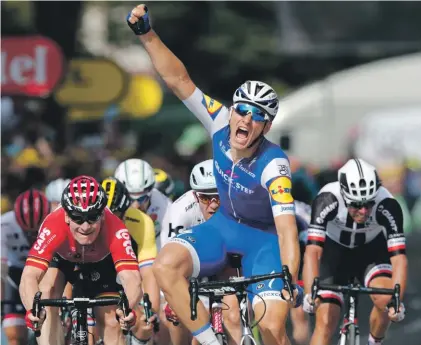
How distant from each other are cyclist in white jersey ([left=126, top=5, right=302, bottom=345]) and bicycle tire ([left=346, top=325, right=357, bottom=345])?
1099 mm

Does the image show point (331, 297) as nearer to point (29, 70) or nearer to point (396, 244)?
point (396, 244)

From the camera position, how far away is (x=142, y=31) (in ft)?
33.0

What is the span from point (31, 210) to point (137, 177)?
119 centimetres

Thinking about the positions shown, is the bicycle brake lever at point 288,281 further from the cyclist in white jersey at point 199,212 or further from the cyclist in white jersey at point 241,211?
the cyclist in white jersey at point 199,212

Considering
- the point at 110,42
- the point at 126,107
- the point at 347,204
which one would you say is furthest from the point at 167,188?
the point at 110,42

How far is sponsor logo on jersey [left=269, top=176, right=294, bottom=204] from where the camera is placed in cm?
927

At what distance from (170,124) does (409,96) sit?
6.25 metres

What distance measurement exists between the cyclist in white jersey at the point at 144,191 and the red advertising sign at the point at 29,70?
290 inches

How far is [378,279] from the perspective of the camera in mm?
11305

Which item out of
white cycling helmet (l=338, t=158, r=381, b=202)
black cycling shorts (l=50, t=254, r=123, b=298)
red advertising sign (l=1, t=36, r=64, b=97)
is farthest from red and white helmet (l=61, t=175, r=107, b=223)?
red advertising sign (l=1, t=36, r=64, b=97)

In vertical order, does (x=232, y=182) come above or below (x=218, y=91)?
below

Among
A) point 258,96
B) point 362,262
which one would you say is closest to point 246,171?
point 258,96

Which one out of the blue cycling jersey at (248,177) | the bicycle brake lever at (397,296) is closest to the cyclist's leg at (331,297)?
the bicycle brake lever at (397,296)

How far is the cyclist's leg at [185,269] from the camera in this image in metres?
9.05
